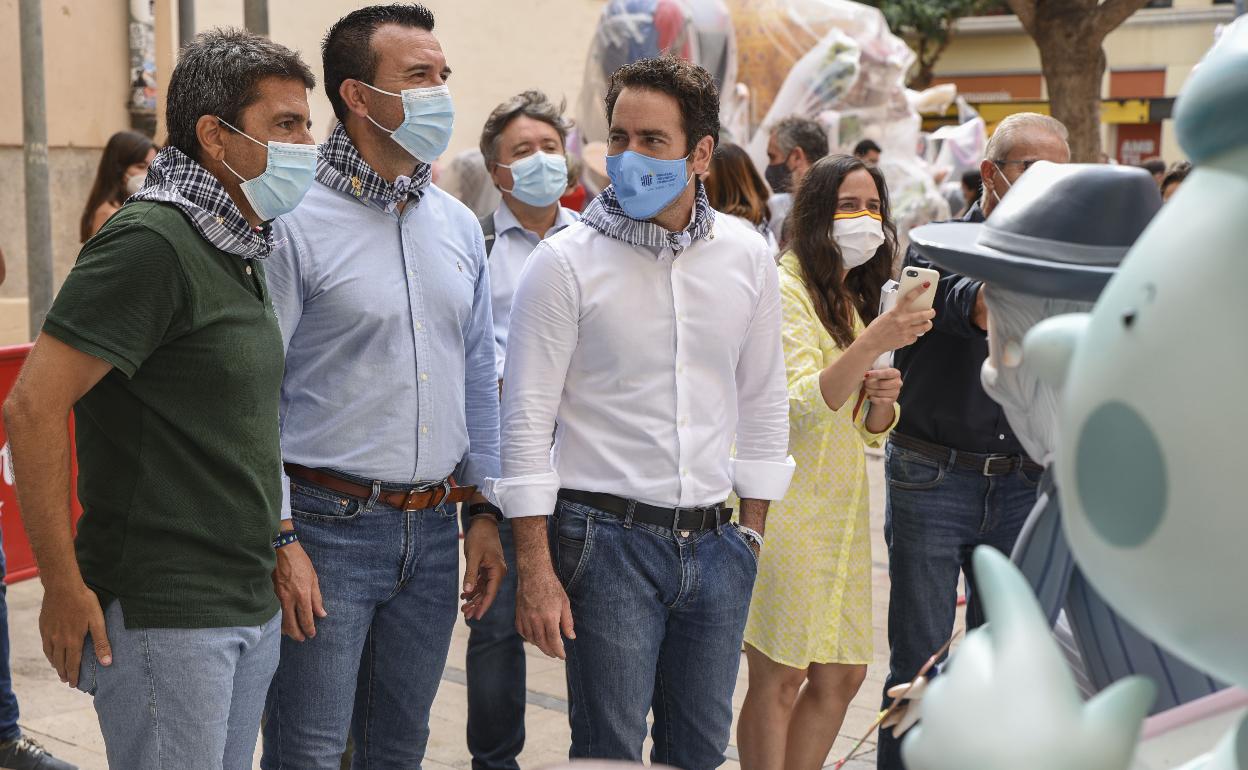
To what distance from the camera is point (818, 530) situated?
11.7 feet

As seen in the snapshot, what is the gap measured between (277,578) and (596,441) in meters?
0.68

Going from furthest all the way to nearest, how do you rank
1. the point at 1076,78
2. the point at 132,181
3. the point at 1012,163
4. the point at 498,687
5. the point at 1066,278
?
the point at 1076,78 → the point at 132,181 → the point at 498,687 → the point at 1012,163 → the point at 1066,278

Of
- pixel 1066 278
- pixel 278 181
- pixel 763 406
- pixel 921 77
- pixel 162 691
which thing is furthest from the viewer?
pixel 921 77

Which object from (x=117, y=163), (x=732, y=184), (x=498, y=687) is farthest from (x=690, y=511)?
(x=117, y=163)

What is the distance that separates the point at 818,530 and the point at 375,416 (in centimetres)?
125

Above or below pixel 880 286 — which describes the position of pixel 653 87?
above

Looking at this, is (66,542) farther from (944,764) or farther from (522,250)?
(522,250)

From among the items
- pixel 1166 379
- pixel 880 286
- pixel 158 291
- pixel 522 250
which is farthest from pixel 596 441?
pixel 1166 379

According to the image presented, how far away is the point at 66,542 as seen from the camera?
232 centimetres

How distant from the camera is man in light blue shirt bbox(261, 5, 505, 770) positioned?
2832mm

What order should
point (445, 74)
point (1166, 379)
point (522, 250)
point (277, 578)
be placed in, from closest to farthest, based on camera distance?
point (1166, 379)
point (277, 578)
point (445, 74)
point (522, 250)

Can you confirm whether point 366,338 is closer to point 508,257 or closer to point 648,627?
point 648,627

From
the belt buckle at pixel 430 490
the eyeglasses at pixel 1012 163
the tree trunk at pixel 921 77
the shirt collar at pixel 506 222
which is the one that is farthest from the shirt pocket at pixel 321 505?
the tree trunk at pixel 921 77

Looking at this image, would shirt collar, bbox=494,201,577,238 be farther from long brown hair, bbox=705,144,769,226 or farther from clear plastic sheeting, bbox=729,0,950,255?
clear plastic sheeting, bbox=729,0,950,255
